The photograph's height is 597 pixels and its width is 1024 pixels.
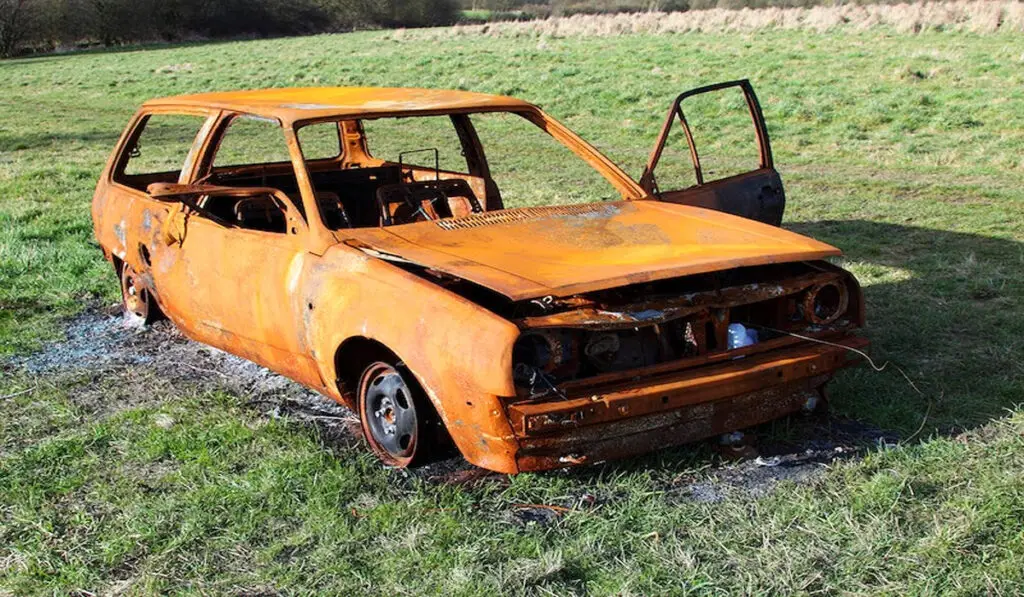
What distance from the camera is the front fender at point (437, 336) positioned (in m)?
3.32

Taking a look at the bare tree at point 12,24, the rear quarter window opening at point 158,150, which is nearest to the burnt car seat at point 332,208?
the rear quarter window opening at point 158,150

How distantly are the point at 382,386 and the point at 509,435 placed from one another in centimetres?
71

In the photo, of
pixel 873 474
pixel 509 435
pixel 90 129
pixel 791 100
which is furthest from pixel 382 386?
pixel 90 129

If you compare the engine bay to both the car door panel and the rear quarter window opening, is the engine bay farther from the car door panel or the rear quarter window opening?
the rear quarter window opening

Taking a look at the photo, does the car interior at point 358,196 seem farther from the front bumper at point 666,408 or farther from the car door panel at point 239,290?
the front bumper at point 666,408

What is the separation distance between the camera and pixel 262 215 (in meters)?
5.24

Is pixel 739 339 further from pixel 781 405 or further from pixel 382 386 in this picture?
pixel 382 386

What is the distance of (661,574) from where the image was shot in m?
3.09

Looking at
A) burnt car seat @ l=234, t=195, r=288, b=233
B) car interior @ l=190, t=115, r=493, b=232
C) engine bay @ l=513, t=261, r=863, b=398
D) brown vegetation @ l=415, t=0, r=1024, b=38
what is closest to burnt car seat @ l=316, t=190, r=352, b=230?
car interior @ l=190, t=115, r=493, b=232

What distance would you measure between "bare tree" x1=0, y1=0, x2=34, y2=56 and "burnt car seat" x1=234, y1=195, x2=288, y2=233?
4486 centimetres

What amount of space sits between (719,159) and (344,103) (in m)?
8.31

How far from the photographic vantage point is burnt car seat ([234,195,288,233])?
5113 millimetres

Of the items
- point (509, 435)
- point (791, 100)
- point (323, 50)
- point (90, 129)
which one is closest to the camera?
point (509, 435)

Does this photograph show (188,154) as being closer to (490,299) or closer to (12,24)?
(490,299)
